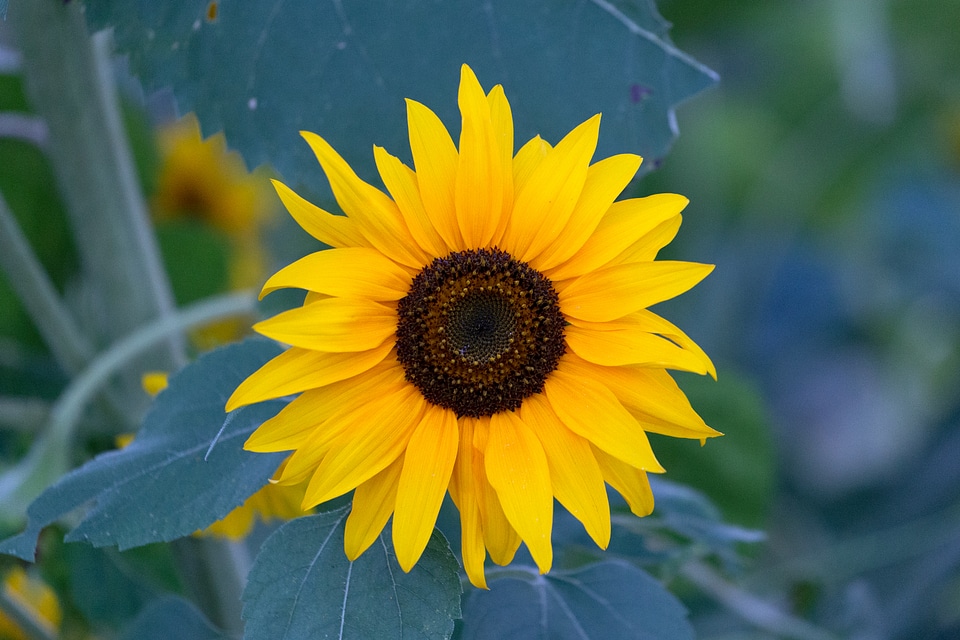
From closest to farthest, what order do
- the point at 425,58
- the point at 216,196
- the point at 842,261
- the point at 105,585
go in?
the point at 425,58
the point at 105,585
the point at 216,196
the point at 842,261

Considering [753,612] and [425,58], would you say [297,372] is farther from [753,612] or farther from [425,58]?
[753,612]

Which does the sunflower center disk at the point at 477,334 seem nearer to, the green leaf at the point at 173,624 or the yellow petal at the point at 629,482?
the yellow petal at the point at 629,482

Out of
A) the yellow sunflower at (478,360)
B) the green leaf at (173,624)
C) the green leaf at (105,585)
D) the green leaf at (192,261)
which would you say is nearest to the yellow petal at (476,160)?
the yellow sunflower at (478,360)

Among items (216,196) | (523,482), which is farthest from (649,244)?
(216,196)

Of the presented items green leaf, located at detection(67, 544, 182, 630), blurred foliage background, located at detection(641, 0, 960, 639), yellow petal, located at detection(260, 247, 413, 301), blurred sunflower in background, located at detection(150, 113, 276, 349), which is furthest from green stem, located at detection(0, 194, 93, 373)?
blurred foliage background, located at detection(641, 0, 960, 639)

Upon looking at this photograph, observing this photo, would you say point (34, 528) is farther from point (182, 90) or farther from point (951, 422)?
point (951, 422)

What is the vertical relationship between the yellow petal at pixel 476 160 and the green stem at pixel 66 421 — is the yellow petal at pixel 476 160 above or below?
above

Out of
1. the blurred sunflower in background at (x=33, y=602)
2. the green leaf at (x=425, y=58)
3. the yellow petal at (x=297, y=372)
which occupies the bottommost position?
the blurred sunflower in background at (x=33, y=602)
